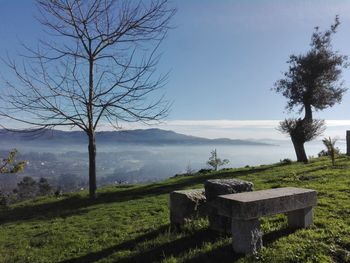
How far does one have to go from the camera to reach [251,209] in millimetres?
6410

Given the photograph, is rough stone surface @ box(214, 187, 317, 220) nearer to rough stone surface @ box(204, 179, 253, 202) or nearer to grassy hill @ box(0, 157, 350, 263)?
A: grassy hill @ box(0, 157, 350, 263)

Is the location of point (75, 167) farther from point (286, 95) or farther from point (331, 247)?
point (331, 247)

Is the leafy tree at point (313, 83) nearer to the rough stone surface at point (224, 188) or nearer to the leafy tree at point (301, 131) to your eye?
the leafy tree at point (301, 131)

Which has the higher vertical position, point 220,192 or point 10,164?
point 10,164

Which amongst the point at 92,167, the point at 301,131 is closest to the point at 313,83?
the point at 301,131

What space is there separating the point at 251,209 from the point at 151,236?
9.30 feet

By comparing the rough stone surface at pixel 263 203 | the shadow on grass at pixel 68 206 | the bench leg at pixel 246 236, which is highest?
the rough stone surface at pixel 263 203

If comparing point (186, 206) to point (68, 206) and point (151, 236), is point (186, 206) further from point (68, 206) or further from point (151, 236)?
point (68, 206)

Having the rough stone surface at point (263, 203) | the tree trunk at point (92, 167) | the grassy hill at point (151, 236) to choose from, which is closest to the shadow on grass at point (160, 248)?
the grassy hill at point (151, 236)

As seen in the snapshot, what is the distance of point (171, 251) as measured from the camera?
23.5 feet

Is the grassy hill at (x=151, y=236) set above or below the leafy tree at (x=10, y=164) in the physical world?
below

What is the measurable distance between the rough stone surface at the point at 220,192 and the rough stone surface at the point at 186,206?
2.51 ft

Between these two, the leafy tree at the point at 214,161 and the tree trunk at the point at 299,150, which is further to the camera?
the leafy tree at the point at 214,161

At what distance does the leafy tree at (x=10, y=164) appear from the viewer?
34.4 feet
